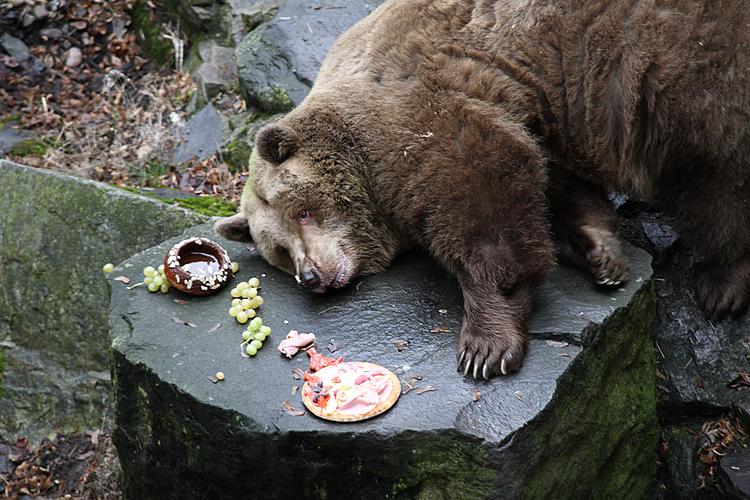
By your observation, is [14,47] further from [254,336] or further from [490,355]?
[490,355]

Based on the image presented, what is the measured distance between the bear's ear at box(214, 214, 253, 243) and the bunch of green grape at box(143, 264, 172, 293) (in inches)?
21.8

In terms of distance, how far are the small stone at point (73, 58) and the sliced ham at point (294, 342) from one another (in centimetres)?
709

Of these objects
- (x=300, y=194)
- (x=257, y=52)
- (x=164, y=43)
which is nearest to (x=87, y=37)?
(x=164, y=43)

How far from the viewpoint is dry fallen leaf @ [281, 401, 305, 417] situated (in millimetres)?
4566

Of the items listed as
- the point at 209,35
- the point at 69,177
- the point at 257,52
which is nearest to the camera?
the point at 69,177

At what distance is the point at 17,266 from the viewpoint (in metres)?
7.86

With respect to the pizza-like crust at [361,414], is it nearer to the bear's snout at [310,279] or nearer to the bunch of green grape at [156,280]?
the bear's snout at [310,279]

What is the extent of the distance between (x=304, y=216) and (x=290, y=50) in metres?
3.62

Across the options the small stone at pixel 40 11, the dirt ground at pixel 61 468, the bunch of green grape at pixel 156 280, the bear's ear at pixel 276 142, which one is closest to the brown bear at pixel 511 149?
the bear's ear at pixel 276 142

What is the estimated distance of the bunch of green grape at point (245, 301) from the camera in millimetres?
5277

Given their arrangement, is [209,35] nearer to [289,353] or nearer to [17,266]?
[17,266]

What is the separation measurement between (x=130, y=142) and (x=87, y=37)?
6.91ft

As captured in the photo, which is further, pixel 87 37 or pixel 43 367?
pixel 87 37

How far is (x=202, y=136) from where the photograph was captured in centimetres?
935
